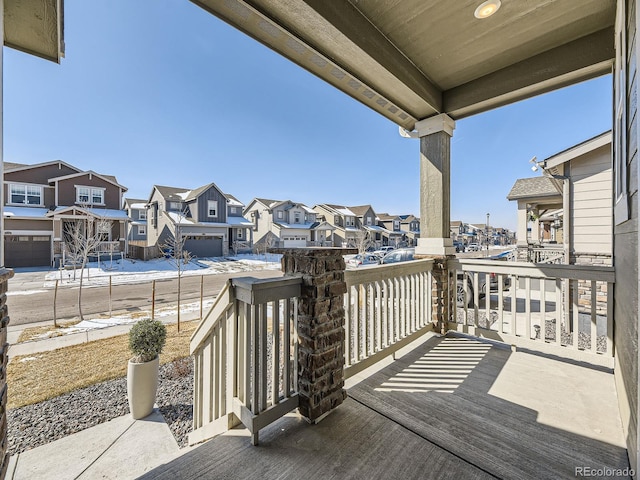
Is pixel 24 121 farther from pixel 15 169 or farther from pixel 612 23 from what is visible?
pixel 15 169

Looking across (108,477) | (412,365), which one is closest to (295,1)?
(412,365)

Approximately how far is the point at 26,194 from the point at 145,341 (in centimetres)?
1497

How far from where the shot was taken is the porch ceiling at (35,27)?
1512 mm

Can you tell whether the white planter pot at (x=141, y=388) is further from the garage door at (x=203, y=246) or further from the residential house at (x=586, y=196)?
the garage door at (x=203, y=246)

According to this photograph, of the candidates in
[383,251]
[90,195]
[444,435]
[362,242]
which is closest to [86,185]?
[90,195]

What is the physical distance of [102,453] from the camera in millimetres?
2193

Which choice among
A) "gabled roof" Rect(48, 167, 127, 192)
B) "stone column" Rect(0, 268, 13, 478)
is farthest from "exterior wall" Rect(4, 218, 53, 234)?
"stone column" Rect(0, 268, 13, 478)

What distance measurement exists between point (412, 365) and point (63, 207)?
55.0 feet

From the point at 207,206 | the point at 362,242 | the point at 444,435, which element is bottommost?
the point at 444,435

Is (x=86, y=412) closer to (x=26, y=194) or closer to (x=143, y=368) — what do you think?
(x=143, y=368)

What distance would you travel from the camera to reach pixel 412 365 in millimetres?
2590

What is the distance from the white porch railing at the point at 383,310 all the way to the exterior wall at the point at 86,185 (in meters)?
16.7

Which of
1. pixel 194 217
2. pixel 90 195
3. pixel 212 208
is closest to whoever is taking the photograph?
pixel 90 195

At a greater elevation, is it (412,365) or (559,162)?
(559,162)
